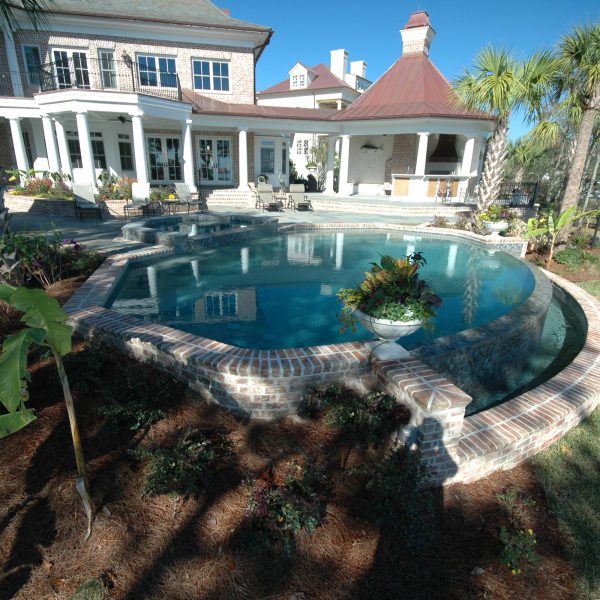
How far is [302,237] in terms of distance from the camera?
14.3 m

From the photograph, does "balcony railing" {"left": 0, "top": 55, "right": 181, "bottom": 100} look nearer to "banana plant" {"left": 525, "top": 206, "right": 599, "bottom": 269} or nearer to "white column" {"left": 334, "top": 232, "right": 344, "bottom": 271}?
"white column" {"left": 334, "top": 232, "right": 344, "bottom": 271}

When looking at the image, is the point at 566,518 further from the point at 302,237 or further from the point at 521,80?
the point at 521,80

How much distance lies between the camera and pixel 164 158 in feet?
77.0

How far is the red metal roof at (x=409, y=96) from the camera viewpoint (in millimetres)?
21250

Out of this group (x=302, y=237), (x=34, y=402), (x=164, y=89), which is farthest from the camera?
(x=164, y=89)

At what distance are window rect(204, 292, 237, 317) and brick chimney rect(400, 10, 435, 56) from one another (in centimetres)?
2601

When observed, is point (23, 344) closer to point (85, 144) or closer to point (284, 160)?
point (85, 144)

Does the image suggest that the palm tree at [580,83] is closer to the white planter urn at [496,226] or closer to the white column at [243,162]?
the white planter urn at [496,226]

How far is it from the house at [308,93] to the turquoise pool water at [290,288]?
1231 inches

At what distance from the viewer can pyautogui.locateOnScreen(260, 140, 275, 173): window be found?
25.0 metres

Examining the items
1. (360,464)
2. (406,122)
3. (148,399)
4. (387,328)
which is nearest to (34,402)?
(148,399)

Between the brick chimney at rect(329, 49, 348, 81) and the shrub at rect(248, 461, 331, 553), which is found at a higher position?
the brick chimney at rect(329, 49, 348, 81)

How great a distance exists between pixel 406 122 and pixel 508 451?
2140cm

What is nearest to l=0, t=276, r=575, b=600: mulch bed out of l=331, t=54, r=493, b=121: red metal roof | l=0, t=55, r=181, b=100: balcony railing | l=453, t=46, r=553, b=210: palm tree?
l=453, t=46, r=553, b=210: palm tree
